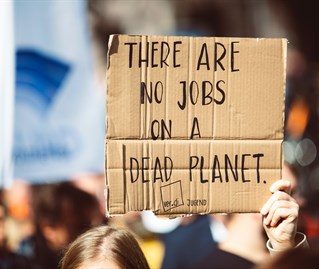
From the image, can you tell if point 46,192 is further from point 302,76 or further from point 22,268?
point 302,76

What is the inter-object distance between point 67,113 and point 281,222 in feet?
7.25

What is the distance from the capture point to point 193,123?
2180mm

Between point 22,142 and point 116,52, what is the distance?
6.57ft

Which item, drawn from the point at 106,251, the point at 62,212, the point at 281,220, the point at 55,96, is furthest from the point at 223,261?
the point at 281,220

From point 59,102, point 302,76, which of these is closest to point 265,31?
point 302,76

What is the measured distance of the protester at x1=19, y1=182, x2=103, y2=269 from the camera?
436 centimetres

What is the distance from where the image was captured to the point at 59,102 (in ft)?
13.7

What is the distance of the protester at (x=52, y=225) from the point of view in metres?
4.36

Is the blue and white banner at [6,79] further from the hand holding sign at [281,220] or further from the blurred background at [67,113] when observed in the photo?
the hand holding sign at [281,220]

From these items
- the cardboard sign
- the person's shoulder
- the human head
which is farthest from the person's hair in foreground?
the human head

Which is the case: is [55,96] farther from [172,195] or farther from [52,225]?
[172,195]

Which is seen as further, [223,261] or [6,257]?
[6,257]

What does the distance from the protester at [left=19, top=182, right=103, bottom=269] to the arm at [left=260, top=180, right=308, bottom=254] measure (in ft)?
7.53

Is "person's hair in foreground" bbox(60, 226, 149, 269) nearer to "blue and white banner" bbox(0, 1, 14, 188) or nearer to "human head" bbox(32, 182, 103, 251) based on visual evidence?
"blue and white banner" bbox(0, 1, 14, 188)
